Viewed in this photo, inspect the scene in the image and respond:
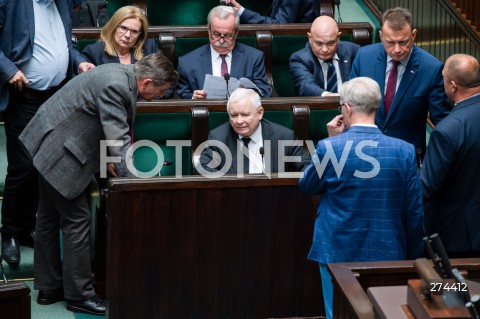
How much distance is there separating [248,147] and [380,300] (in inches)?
58.3

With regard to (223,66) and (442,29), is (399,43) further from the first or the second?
(442,29)

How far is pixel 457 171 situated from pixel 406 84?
29.7 inches

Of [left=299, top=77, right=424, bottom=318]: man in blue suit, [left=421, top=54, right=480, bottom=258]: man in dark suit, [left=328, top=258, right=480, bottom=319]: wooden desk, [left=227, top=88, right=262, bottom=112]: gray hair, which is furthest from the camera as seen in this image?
[left=227, top=88, right=262, bottom=112]: gray hair

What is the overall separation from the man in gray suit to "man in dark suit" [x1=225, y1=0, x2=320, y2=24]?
5.37ft

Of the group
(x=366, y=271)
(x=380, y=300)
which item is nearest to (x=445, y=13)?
(x=366, y=271)

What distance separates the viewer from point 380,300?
216cm

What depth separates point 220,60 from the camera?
4.32 meters

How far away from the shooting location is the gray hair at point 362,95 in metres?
A: 2.80

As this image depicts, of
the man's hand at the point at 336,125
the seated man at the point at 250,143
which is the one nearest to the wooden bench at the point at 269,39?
the seated man at the point at 250,143

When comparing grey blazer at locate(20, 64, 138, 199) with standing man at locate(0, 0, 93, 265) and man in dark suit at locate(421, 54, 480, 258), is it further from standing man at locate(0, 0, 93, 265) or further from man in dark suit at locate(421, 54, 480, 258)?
man in dark suit at locate(421, 54, 480, 258)

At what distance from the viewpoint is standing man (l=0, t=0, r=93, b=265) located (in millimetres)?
3723

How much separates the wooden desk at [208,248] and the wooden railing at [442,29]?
6.42 feet

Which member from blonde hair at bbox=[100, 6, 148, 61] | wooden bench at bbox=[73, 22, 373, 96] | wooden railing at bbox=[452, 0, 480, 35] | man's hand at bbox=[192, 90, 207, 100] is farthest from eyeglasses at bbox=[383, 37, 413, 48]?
wooden railing at bbox=[452, 0, 480, 35]

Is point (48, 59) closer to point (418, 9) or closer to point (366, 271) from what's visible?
point (366, 271)
